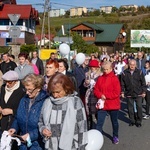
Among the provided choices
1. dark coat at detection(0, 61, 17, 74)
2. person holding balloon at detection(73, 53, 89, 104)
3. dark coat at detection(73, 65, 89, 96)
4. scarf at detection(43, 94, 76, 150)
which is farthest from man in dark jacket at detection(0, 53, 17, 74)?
scarf at detection(43, 94, 76, 150)

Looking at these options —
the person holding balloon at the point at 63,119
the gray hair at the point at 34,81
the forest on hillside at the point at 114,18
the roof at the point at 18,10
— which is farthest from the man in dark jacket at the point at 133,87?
the forest on hillside at the point at 114,18

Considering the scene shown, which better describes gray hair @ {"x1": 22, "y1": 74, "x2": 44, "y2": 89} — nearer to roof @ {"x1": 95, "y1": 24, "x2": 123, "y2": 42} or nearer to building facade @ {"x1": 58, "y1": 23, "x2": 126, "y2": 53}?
building facade @ {"x1": 58, "y1": 23, "x2": 126, "y2": 53}

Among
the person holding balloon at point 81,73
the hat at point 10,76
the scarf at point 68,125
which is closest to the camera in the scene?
the scarf at point 68,125

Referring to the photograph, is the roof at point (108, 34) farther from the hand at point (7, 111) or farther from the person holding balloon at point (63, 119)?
the person holding balloon at point (63, 119)

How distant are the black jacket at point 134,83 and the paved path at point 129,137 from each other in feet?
2.75

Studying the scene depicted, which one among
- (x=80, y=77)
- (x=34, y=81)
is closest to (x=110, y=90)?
(x=80, y=77)

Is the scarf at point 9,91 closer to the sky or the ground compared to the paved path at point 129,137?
closer to the sky

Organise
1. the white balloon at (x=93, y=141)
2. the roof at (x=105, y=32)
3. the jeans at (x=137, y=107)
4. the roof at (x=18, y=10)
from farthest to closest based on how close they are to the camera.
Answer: the roof at (x=105, y=32), the roof at (x=18, y=10), the jeans at (x=137, y=107), the white balloon at (x=93, y=141)

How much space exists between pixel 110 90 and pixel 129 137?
1441mm

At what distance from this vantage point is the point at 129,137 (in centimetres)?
915

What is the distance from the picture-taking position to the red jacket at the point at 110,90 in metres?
8.23

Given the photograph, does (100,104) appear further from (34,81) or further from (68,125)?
(68,125)

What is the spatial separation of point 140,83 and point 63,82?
235 inches

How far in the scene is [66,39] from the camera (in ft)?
82.9
